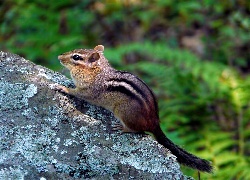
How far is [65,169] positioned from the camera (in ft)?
9.51

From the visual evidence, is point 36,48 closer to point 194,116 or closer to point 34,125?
point 194,116

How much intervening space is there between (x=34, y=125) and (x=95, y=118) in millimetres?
409

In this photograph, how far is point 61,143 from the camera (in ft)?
9.86

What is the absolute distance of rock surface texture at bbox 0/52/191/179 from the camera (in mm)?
2885

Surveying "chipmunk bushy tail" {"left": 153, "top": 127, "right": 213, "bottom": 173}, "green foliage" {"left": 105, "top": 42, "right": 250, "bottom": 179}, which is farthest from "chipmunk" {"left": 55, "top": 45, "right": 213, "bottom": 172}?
"green foliage" {"left": 105, "top": 42, "right": 250, "bottom": 179}

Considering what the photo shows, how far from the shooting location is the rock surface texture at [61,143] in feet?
9.46

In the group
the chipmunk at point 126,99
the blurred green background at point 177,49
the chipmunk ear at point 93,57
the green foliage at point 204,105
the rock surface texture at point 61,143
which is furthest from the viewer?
the blurred green background at point 177,49

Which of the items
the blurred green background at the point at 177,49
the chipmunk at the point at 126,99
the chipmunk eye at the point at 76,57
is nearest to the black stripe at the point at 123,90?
the chipmunk at the point at 126,99

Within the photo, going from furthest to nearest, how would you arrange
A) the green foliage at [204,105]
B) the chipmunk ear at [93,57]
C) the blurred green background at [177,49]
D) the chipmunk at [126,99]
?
the blurred green background at [177,49]
the green foliage at [204,105]
the chipmunk ear at [93,57]
the chipmunk at [126,99]

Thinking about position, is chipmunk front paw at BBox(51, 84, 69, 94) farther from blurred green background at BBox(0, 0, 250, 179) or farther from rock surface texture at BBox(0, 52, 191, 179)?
blurred green background at BBox(0, 0, 250, 179)

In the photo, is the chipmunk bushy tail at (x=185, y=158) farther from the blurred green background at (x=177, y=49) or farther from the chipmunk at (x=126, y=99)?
the blurred green background at (x=177, y=49)

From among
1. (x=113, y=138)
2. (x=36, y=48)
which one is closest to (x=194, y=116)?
(x=36, y=48)

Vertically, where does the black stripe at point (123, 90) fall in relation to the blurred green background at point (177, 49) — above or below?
below

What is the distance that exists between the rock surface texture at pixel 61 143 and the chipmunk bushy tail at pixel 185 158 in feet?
0.64
